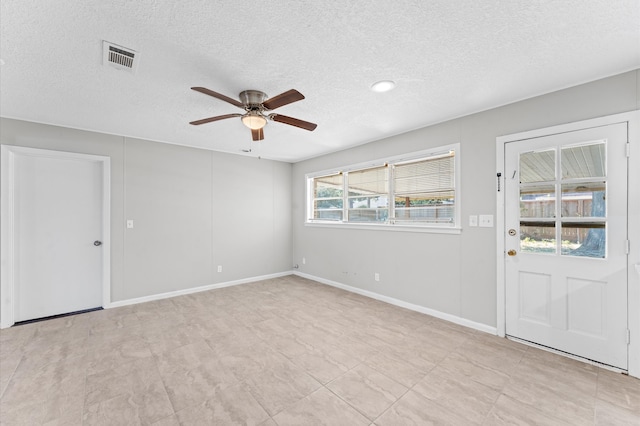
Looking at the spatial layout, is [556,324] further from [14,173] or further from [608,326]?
[14,173]

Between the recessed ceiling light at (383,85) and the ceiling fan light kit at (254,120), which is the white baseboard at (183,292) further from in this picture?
the recessed ceiling light at (383,85)

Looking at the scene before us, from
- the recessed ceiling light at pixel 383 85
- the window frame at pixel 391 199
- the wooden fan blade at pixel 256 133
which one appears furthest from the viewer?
the window frame at pixel 391 199

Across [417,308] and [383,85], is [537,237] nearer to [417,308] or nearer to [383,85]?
[417,308]

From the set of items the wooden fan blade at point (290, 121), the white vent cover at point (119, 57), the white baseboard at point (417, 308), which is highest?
the white vent cover at point (119, 57)

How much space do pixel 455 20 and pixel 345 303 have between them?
139 inches

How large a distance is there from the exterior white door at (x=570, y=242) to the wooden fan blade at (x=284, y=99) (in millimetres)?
2388

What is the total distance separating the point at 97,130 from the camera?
3.73m

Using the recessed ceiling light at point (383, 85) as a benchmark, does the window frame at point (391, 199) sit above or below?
below

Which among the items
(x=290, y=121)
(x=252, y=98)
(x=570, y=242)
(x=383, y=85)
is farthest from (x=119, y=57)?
(x=570, y=242)

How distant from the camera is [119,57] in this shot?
6.53 ft

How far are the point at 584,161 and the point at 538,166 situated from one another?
33 cm

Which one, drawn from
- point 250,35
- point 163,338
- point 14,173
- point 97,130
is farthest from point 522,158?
point 14,173

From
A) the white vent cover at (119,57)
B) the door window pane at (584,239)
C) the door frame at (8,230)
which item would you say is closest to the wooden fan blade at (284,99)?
the white vent cover at (119,57)

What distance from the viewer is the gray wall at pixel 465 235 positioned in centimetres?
245
